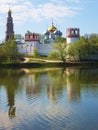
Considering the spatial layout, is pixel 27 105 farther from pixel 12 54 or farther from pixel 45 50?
pixel 45 50

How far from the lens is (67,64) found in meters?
59.6

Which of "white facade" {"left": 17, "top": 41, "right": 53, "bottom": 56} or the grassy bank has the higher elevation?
"white facade" {"left": 17, "top": 41, "right": 53, "bottom": 56}

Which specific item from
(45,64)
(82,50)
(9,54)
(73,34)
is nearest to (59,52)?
(82,50)

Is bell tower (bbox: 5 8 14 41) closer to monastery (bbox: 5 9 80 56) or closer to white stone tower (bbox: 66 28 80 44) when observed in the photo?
monastery (bbox: 5 9 80 56)

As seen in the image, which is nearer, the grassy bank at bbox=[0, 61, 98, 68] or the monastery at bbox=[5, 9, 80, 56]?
the grassy bank at bbox=[0, 61, 98, 68]

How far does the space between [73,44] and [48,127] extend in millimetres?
51815

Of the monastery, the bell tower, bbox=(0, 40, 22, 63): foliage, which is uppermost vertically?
the bell tower

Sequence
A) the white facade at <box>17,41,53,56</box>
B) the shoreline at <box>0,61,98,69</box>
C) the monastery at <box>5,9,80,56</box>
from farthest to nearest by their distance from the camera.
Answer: the white facade at <box>17,41,53,56</box> → the monastery at <box>5,9,80,56</box> → the shoreline at <box>0,61,98,69</box>

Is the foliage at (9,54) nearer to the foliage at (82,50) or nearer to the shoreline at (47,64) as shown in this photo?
the shoreline at (47,64)

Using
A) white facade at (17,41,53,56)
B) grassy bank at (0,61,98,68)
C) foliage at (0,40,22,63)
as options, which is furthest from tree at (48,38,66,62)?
white facade at (17,41,53,56)

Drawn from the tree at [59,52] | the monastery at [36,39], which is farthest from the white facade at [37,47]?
the tree at [59,52]

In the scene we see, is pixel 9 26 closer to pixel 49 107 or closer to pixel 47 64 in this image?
pixel 47 64

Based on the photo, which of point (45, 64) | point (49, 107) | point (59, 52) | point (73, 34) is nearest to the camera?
point (49, 107)

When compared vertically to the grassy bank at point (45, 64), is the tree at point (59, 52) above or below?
above
